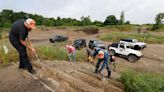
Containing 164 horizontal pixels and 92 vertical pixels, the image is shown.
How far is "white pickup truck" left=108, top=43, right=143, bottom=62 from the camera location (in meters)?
26.5

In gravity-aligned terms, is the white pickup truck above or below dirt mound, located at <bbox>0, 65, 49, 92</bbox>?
below

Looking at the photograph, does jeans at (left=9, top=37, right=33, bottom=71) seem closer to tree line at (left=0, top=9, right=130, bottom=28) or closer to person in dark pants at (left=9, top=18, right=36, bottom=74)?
person in dark pants at (left=9, top=18, right=36, bottom=74)

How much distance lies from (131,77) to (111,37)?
3524 centimetres

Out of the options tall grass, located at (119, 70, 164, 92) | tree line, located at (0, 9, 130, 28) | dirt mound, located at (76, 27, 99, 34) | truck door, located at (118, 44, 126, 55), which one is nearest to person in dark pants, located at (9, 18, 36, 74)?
tall grass, located at (119, 70, 164, 92)

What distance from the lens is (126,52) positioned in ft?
88.2

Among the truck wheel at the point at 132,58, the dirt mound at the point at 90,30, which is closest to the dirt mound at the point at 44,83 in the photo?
A: the truck wheel at the point at 132,58

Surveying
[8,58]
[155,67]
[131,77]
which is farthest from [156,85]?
[155,67]

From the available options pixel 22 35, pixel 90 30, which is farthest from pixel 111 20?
pixel 22 35

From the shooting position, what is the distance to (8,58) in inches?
554

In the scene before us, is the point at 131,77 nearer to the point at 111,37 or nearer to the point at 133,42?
the point at 133,42

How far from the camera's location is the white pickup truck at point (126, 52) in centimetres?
2652

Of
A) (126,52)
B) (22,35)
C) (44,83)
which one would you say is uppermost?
(22,35)

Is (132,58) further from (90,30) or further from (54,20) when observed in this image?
(54,20)

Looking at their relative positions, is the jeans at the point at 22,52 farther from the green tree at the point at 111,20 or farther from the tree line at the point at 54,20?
the green tree at the point at 111,20
